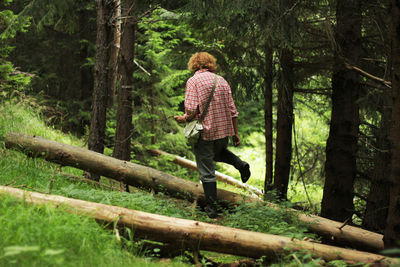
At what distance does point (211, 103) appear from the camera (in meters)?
5.80

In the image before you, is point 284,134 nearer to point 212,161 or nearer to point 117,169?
point 212,161

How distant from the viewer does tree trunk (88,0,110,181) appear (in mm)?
7262

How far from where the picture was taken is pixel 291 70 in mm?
8500

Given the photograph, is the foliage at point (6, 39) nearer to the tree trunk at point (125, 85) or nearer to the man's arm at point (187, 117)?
the tree trunk at point (125, 85)

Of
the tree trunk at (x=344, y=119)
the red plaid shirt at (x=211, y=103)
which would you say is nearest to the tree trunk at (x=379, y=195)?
the tree trunk at (x=344, y=119)

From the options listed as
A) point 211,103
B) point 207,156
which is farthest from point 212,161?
point 211,103

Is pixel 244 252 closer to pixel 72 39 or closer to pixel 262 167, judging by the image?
pixel 72 39

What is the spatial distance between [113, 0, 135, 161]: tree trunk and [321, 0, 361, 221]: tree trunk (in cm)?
419

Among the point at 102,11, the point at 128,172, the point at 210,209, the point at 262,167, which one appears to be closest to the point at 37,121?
the point at 102,11

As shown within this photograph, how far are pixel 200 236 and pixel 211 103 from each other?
2.56 m

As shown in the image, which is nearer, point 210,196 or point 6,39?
point 210,196

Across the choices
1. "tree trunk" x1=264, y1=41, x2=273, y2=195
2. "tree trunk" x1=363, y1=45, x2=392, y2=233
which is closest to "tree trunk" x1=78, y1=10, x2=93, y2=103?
"tree trunk" x1=264, y1=41, x2=273, y2=195

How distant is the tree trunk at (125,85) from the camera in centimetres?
776

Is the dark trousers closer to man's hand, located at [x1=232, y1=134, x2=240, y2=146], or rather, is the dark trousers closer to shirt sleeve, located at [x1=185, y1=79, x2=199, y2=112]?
man's hand, located at [x1=232, y1=134, x2=240, y2=146]
